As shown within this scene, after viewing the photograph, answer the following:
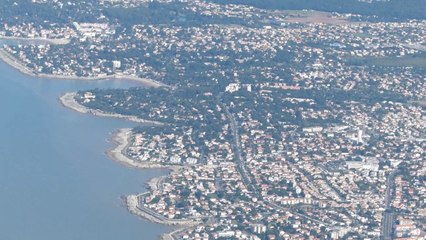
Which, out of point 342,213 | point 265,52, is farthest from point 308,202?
point 265,52

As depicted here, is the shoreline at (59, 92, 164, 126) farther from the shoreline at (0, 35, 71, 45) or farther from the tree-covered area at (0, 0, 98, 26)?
the tree-covered area at (0, 0, 98, 26)

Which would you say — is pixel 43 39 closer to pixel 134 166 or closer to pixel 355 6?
pixel 355 6

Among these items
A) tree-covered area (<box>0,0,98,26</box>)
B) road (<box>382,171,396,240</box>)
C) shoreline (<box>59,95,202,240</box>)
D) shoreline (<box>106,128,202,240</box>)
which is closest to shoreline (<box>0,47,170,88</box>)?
shoreline (<box>59,95,202,240</box>)

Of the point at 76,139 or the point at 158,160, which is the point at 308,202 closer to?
the point at 158,160

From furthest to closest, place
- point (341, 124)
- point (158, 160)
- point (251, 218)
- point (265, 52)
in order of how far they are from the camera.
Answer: point (265, 52)
point (341, 124)
point (158, 160)
point (251, 218)

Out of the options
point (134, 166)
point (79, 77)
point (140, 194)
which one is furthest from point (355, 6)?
point (140, 194)

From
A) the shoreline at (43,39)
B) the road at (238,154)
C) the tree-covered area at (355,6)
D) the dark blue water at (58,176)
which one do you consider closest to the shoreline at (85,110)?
the dark blue water at (58,176)

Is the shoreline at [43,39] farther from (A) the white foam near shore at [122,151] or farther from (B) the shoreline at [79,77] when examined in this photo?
(A) the white foam near shore at [122,151]
